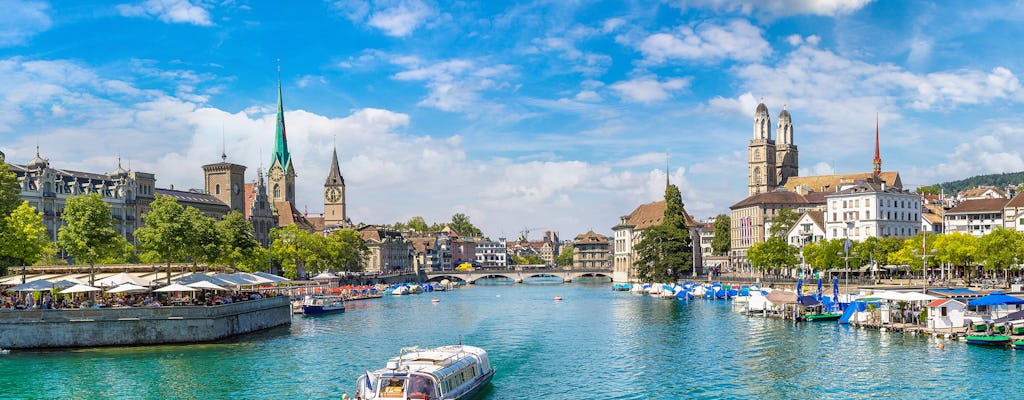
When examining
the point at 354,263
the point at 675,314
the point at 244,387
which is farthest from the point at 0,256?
the point at 354,263

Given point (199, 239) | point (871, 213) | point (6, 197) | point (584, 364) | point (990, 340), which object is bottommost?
point (584, 364)

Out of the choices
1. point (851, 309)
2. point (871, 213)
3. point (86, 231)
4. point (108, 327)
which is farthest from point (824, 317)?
point (871, 213)

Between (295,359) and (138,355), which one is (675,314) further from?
(138,355)

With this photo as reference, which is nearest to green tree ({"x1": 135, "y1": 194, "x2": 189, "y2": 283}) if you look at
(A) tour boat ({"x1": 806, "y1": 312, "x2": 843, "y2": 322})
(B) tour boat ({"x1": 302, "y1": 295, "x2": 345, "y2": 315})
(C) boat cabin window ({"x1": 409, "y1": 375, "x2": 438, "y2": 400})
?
(B) tour boat ({"x1": 302, "y1": 295, "x2": 345, "y2": 315})

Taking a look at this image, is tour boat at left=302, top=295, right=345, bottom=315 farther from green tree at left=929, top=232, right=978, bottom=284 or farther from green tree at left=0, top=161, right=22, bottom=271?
green tree at left=929, top=232, right=978, bottom=284

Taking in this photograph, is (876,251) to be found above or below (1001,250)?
below

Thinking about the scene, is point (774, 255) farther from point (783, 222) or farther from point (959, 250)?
point (783, 222)

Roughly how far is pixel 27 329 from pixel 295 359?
668 inches

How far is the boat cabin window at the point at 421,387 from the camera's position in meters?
38.5

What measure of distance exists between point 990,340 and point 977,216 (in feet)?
323

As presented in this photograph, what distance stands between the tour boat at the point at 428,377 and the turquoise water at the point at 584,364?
219cm

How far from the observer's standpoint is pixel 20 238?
Answer: 2756 inches

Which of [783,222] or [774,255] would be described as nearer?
[774,255]

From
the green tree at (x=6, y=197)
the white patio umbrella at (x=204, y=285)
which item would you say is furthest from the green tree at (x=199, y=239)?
the green tree at (x=6, y=197)
